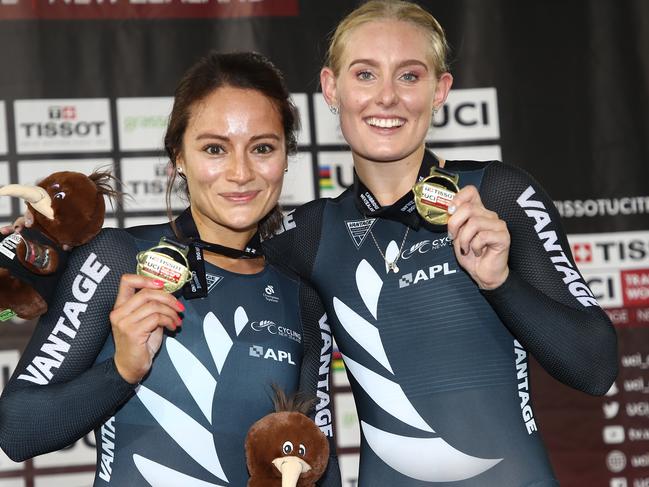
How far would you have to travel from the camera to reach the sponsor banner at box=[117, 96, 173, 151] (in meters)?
3.62

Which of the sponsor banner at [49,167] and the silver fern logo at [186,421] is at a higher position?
the sponsor banner at [49,167]

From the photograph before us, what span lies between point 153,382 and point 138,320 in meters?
0.26

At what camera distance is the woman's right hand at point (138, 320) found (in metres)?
1.72

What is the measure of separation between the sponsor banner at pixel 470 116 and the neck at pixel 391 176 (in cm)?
164

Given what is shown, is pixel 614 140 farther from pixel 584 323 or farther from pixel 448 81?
pixel 584 323

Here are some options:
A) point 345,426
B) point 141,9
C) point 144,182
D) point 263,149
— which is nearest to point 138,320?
point 263,149

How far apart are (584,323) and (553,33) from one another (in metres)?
2.23

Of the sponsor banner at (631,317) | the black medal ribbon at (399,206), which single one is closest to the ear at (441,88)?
the black medal ribbon at (399,206)

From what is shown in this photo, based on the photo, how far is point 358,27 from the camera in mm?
2105

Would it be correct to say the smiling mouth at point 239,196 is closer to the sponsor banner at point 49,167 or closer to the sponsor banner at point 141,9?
the sponsor banner at point 49,167

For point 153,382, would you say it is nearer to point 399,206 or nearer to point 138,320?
point 138,320

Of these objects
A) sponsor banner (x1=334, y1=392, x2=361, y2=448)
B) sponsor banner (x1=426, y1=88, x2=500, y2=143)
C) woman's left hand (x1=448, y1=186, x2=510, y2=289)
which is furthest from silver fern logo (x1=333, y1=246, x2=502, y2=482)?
sponsor banner (x1=426, y1=88, x2=500, y2=143)

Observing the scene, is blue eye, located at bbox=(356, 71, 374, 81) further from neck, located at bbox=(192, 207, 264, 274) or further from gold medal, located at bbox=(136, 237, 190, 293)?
gold medal, located at bbox=(136, 237, 190, 293)

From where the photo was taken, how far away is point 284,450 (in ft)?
5.65
